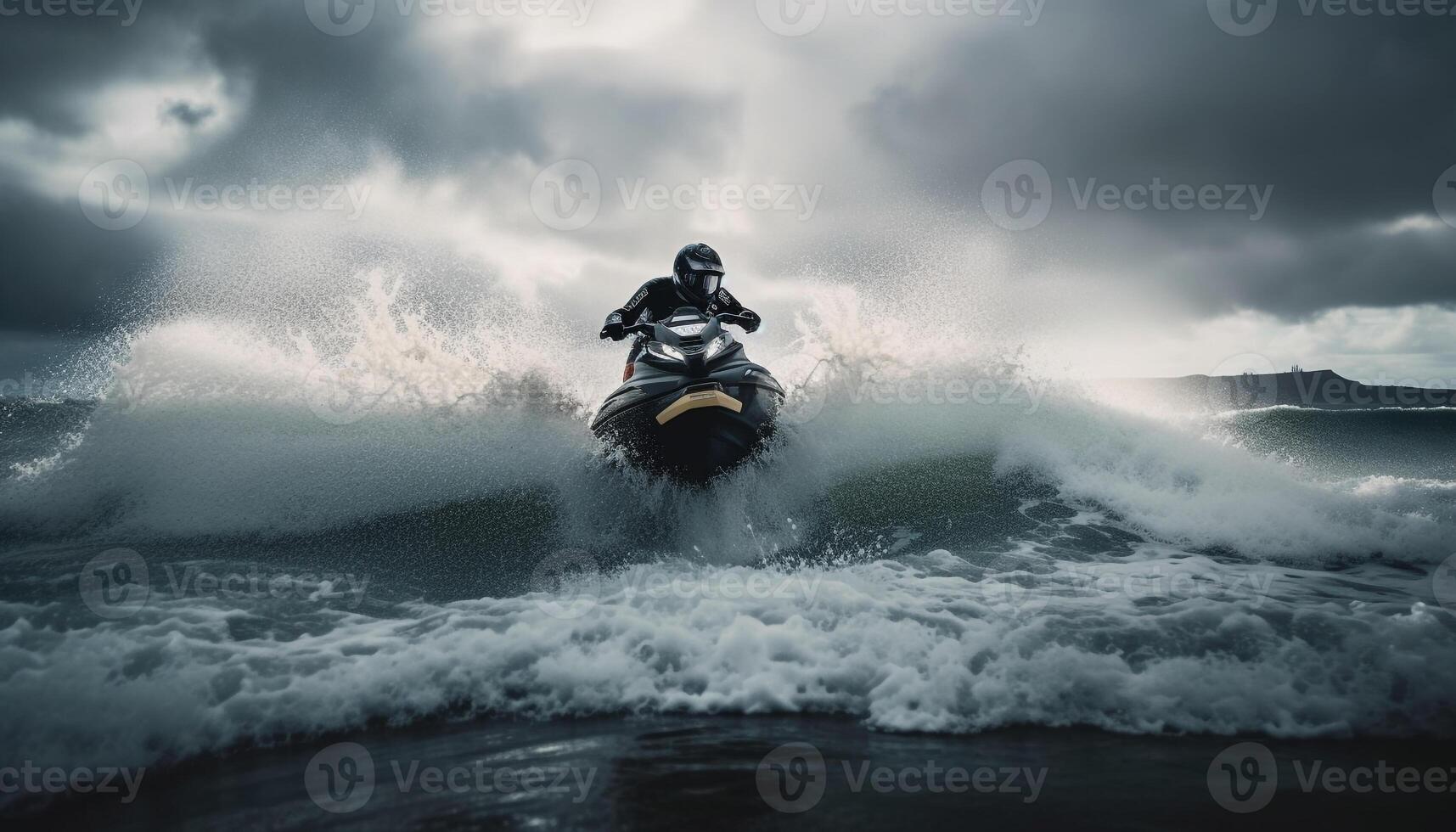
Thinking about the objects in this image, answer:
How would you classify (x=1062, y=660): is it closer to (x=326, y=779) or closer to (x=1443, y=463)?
(x=326, y=779)

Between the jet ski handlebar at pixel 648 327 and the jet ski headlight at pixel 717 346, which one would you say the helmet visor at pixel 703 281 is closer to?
the jet ski handlebar at pixel 648 327

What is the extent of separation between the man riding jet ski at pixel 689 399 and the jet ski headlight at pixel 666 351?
0.01m

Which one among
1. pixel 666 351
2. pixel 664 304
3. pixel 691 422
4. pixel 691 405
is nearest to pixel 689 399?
pixel 691 405

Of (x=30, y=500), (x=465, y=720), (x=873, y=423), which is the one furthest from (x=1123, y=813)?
(x=30, y=500)

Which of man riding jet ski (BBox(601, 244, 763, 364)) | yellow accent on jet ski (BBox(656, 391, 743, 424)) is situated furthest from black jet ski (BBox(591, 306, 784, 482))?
man riding jet ski (BBox(601, 244, 763, 364))

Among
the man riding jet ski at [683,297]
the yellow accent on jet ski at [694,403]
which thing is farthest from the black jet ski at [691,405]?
the man riding jet ski at [683,297]

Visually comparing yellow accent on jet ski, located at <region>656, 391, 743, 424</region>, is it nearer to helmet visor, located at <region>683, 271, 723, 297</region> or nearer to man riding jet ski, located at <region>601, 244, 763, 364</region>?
man riding jet ski, located at <region>601, 244, 763, 364</region>

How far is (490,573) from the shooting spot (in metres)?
6.35

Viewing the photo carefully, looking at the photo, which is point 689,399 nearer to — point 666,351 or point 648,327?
point 666,351

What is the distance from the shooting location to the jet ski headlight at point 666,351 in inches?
271

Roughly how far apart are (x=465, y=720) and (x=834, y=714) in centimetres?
208

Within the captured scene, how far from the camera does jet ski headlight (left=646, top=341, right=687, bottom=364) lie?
22.6 feet

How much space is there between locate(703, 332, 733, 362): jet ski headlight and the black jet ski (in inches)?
0.5

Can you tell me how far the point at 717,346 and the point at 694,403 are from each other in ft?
2.78
